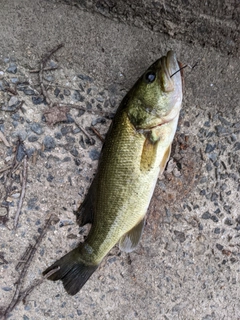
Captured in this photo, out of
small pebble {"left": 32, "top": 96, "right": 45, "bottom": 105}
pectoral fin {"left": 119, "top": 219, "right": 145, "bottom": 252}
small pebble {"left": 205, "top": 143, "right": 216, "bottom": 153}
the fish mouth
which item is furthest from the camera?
small pebble {"left": 205, "top": 143, "right": 216, "bottom": 153}

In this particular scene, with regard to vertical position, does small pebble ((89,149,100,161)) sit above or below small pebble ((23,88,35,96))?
below

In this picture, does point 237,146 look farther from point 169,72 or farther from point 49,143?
point 49,143

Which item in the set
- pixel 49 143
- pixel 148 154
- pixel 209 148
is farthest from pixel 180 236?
pixel 49 143

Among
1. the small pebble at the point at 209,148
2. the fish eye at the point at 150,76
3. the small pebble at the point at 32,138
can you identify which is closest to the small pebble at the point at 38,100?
the small pebble at the point at 32,138

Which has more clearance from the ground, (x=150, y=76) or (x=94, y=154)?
(x=150, y=76)

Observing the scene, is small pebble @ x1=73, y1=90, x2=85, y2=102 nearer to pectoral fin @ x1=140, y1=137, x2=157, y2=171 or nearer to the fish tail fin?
pectoral fin @ x1=140, y1=137, x2=157, y2=171

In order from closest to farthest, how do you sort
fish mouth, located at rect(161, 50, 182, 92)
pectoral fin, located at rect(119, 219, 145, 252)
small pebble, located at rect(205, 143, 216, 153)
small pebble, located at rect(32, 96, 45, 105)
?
fish mouth, located at rect(161, 50, 182, 92) < pectoral fin, located at rect(119, 219, 145, 252) < small pebble, located at rect(32, 96, 45, 105) < small pebble, located at rect(205, 143, 216, 153)

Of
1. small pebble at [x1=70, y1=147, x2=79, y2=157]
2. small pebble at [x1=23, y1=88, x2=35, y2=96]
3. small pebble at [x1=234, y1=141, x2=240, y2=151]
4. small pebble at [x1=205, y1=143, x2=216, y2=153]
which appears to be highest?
small pebble at [x1=23, y1=88, x2=35, y2=96]

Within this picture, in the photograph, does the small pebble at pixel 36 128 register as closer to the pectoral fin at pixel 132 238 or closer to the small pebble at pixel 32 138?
the small pebble at pixel 32 138

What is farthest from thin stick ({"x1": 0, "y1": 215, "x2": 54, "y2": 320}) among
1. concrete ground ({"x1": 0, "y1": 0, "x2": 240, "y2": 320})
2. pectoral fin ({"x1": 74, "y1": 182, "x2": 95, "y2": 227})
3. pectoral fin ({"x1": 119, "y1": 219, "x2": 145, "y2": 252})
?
pectoral fin ({"x1": 119, "y1": 219, "x2": 145, "y2": 252})
